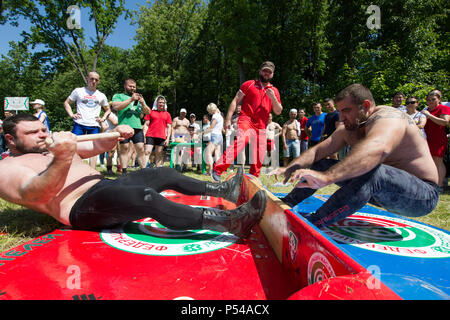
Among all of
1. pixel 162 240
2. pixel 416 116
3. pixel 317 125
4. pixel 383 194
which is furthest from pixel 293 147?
Result: pixel 162 240

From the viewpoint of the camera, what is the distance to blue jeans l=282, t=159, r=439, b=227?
1740 mm

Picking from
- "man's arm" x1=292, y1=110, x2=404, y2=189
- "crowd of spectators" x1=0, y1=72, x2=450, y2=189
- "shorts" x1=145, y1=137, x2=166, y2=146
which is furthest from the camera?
"shorts" x1=145, y1=137, x2=166, y2=146

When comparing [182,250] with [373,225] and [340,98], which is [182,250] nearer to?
[340,98]

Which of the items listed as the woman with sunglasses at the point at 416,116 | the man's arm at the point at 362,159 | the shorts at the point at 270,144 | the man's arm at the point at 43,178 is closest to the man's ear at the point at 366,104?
the man's arm at the point at 362,159

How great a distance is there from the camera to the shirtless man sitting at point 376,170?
158cm

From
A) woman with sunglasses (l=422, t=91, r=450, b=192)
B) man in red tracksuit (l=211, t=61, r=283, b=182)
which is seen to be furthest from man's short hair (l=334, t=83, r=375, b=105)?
woman with sunglasses (l=422, t=91, r=450, b=192)

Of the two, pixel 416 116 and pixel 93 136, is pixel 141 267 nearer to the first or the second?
pixel 93 136

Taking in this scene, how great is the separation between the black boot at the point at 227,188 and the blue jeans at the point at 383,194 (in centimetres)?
87

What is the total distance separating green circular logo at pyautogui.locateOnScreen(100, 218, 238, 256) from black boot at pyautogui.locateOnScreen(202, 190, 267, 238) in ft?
0.44

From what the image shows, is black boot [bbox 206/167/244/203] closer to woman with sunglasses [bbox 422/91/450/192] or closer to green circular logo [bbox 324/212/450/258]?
green circular logo [bbox 324/212/450/258]

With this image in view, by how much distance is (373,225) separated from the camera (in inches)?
93.0

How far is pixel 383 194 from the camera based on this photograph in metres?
1.81

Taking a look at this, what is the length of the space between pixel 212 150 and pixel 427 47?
11.5 m

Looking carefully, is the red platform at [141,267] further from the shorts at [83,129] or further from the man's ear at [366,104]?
the shorts at [83,129]
